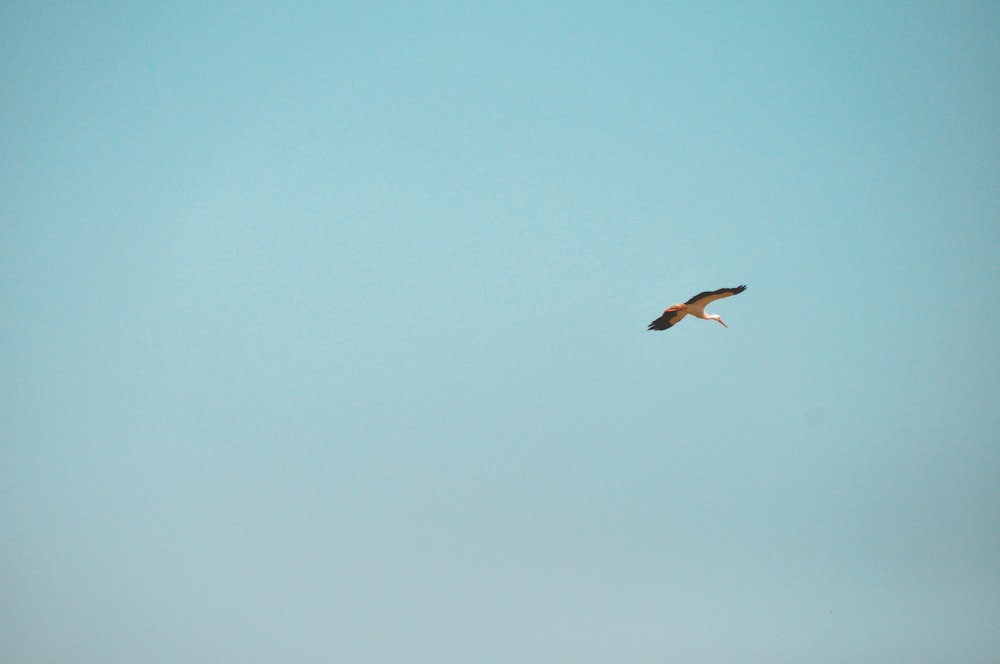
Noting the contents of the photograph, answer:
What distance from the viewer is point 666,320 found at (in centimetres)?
5091

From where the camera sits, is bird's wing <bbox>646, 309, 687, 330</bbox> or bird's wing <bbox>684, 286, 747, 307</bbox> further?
bird's wing <bbox>646, 309, 687, 330</bbox>

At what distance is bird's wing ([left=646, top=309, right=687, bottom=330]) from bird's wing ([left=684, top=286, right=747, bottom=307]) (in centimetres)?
84

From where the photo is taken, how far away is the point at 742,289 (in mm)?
46781

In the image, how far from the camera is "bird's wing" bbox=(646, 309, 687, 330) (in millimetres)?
50688

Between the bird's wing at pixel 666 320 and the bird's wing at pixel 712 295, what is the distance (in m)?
0.84

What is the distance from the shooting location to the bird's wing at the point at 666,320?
5069 cm

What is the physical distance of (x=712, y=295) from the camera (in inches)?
1918

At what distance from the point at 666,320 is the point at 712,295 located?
3.00 meters

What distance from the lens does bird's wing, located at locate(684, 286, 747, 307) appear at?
47.2m

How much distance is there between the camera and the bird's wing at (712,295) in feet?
155

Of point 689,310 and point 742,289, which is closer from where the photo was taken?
point 742,289

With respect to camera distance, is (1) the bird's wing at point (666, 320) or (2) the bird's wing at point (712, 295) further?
(1) the bird's wing at point (666, 320)

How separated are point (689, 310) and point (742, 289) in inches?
182
